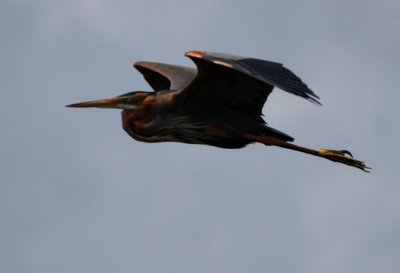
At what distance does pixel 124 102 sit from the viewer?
14828mm

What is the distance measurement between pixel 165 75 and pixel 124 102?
117 cm

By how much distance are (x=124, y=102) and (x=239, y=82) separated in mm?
1375

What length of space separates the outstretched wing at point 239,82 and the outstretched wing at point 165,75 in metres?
0.82

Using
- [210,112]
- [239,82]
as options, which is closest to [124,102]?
[210,112]

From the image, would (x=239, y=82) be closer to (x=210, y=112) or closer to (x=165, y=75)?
(x=210, y=112)

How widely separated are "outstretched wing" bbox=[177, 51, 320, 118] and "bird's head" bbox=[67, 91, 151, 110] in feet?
1.67

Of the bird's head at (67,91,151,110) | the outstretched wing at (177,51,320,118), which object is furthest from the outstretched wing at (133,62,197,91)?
the outstretched wing at (177,51,320,118)

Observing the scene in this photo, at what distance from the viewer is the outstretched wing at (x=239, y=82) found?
43.4 feet

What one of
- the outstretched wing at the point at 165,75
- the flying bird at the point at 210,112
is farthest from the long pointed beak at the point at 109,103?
the outstretched wing at the point at 165,75

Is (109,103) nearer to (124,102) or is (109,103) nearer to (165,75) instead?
(124,102)

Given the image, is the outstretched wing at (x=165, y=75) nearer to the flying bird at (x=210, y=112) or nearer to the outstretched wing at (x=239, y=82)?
the flying bird at (x=210, y=112)

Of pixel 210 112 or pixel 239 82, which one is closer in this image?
pixel 239 82

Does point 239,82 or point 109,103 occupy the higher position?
point 239,82

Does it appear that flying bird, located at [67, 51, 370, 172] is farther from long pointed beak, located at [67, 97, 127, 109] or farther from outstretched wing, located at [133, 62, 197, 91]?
outstretched wing, located at [133, 62, 197, 91]
